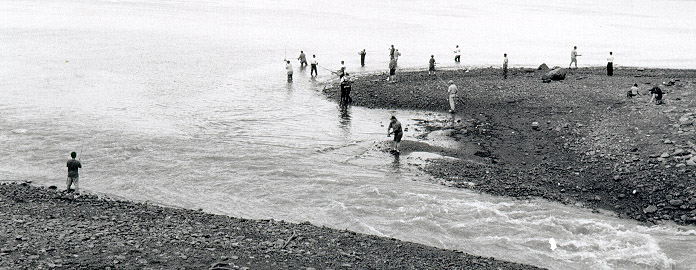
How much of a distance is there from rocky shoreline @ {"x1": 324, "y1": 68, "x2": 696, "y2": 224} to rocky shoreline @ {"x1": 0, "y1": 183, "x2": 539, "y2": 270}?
692 cm

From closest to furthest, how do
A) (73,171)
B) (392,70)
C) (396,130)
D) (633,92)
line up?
(73,171)
(396,130)
(633,92)
(392,70)

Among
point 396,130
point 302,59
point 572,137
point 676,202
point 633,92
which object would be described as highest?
point 302,59

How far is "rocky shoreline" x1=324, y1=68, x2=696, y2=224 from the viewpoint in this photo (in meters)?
22.0

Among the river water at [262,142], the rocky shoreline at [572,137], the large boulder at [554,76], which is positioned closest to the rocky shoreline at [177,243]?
the river water at [262,142]

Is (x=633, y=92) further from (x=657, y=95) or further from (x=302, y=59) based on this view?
(x=302, y=59)

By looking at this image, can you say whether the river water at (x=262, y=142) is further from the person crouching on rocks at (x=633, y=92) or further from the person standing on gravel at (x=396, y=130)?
the person crouching on rocks at (x=633, y=92)

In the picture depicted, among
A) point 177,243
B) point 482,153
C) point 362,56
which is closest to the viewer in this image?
point 177,243

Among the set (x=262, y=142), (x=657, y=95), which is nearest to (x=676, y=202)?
(x=657, y=95)

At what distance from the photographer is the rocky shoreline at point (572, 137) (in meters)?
22.0

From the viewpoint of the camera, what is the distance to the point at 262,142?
96.3 feet

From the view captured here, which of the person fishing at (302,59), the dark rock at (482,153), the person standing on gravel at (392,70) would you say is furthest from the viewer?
the person fishing at (302,59)

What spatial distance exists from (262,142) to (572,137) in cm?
1389

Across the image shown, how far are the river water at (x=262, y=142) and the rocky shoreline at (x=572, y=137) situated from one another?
4.48ft

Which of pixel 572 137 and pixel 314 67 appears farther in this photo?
pixel 314 67
